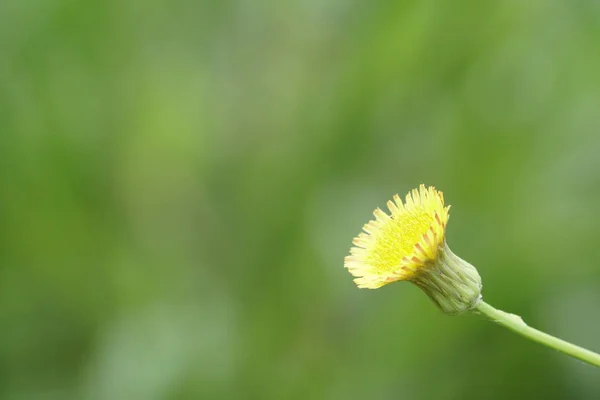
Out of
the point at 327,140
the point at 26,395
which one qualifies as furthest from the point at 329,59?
the point at 26,395

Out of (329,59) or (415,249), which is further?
(329,59)

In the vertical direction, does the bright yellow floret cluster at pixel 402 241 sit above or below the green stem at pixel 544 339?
above

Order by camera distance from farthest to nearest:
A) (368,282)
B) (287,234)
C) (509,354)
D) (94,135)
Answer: (94,135) < (287,234) < (509,354) < (368,282)

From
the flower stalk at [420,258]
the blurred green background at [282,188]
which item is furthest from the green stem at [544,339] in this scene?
the blurred green background at [282,188]

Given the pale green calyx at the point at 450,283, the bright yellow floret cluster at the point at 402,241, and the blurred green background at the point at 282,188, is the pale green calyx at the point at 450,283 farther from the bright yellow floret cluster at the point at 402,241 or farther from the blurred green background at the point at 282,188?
the blurred green background at the point at 282,188

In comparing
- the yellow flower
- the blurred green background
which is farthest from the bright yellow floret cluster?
the blurred green background

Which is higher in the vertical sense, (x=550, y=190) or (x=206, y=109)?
(x=206, y=109)

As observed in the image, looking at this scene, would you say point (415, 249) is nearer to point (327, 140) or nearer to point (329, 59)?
point (327, 140)
